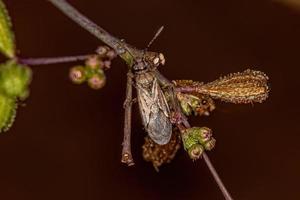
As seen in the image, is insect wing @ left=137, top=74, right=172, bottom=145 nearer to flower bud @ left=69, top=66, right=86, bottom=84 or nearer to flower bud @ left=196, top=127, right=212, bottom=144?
flower bud @ left=196, top=127, right=212, bottom=144

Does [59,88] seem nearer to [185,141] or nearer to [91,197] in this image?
[91,197]

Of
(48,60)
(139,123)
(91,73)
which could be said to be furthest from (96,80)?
(139,123)

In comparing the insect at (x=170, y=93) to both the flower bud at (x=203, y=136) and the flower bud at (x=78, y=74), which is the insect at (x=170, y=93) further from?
the flower bud at (x=78, y=74)

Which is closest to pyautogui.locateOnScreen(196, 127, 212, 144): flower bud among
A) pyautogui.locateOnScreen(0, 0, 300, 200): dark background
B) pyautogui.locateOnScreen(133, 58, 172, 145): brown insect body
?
pyautogui.locateOnScreen(133, 58, 172, 145): brown insect body

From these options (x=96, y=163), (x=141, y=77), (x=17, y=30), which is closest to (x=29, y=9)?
(x=17, y=30)

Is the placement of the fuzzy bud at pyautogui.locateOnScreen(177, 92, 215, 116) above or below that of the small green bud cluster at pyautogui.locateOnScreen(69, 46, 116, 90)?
below

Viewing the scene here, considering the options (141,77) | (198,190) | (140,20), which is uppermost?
(140,20)

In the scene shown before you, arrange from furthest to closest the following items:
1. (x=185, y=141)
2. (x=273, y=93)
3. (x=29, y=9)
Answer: (x=273, y=93), (x=29, y=9), (x=185, y=141)

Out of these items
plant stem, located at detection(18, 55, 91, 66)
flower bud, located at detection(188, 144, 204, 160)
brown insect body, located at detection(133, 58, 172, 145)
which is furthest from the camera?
brown insect body, located at detection(133, 58, 172, 145)
